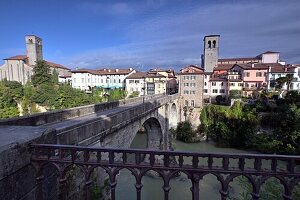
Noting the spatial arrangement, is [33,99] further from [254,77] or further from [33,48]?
[254,77]

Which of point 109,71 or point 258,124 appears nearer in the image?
point 258,124

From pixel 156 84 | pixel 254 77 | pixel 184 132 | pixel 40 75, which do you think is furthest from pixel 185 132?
pixel 40 75

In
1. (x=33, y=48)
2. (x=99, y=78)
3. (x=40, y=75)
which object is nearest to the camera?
(x=40, y=75)

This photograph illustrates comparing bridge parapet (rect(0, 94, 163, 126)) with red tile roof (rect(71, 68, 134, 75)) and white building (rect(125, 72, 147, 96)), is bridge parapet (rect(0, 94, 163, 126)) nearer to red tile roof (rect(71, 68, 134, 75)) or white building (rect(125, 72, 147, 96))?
white building (rect(125, 72, 147, 96))

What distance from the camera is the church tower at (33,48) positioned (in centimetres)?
6850

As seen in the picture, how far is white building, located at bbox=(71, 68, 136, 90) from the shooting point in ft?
216

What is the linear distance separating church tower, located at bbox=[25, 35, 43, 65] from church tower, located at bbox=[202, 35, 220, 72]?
54820 millimetres

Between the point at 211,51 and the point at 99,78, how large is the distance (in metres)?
36.2

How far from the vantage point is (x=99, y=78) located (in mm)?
67875

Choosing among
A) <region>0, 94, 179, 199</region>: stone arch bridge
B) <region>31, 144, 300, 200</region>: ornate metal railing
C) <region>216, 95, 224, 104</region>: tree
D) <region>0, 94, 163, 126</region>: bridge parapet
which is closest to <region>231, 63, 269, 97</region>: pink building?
<region>216, 95, 224, 104</region>: tree

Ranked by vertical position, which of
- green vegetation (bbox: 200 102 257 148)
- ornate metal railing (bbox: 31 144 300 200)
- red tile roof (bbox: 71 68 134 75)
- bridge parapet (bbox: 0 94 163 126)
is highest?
red tile roof (bbox: 71 68 134 75)

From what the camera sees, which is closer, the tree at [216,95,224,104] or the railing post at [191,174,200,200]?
the railing post at [191,174,200,200]

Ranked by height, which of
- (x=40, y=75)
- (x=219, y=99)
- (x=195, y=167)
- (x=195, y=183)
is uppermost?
(x=40, y=75)

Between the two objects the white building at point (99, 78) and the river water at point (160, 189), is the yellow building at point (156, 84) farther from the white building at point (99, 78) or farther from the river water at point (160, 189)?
the river water at point (160, 189)
